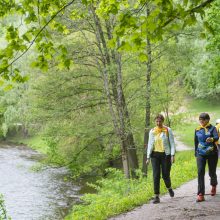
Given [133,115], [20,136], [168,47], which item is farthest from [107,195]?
[20,136]

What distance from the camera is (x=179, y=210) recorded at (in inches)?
338

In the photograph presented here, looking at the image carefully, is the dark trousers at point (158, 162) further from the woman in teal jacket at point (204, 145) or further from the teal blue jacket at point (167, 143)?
the woman in teal jacket at point (204, 145)

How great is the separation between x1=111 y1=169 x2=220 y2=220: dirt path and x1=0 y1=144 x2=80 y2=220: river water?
7.37 meters

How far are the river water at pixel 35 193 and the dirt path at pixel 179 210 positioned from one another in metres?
7.37

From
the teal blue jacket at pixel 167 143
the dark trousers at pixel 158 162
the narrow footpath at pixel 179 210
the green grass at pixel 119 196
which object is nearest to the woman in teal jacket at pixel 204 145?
the narrow footpath at pixel 179 210

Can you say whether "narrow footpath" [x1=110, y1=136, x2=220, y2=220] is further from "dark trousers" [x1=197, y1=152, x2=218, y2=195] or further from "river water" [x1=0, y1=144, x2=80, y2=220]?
"river water" [x1=0, y1=144, x2=80, y2=220]

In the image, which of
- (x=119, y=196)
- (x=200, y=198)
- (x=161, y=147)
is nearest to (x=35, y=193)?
(x=119, y=196)

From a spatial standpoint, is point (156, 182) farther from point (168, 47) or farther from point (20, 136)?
point (20, 136)

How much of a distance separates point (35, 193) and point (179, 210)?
14544 millimetres

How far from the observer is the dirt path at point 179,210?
316 inches

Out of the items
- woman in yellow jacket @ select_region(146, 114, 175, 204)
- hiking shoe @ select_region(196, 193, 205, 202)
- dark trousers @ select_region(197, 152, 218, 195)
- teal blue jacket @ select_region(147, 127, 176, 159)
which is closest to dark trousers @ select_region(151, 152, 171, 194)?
woman in yellow jacket @ select_region(146, 114, 175, 204)

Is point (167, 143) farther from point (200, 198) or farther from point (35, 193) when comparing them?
point (35, 193)

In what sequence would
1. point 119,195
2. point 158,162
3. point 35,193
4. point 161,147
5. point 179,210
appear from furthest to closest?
point 35,193 → point 119,195 → point 158,162 → point 161,147 → point 179,210

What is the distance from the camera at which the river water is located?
17.8m
